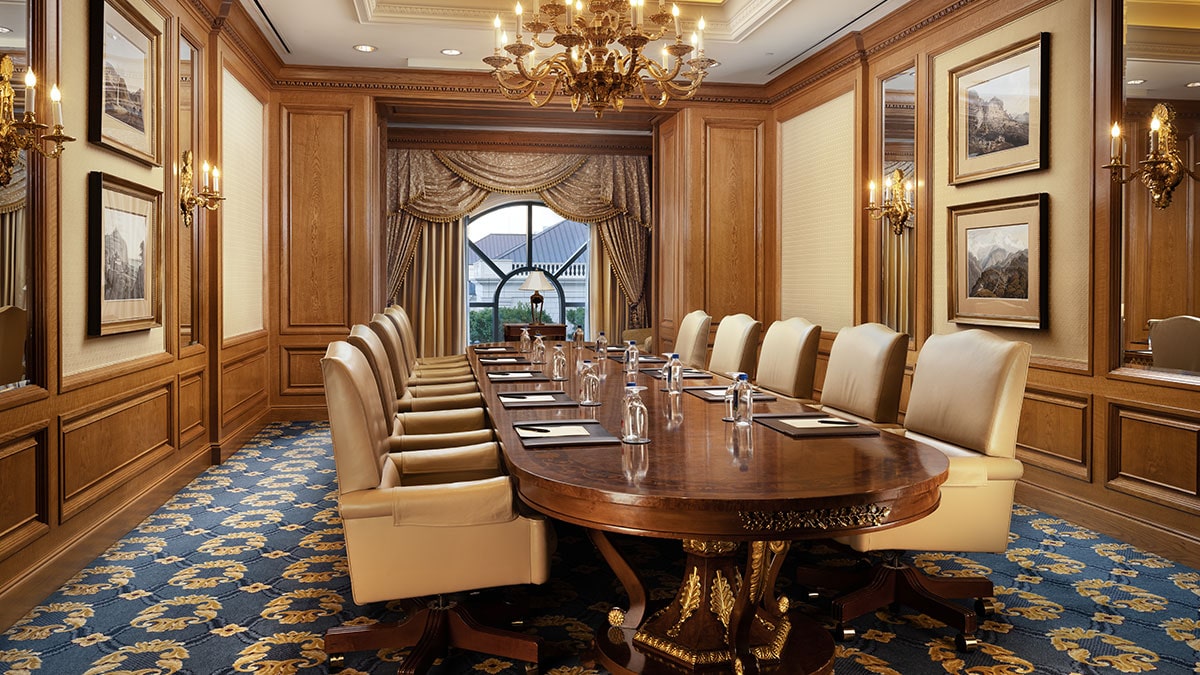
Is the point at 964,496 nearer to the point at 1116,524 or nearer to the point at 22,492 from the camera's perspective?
the point at 1116,524

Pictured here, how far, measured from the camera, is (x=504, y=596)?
9.46ft

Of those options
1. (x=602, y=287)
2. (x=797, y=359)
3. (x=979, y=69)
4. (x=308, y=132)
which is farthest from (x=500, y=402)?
(x=602, y=287)

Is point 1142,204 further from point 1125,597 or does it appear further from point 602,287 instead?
point 602,287

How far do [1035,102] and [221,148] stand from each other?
180 inches

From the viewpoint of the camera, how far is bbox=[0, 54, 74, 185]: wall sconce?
2.63 metres

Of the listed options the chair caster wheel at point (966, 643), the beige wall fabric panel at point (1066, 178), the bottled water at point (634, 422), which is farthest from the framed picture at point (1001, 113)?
the bottled water at point (634, 422)

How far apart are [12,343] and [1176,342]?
444cm

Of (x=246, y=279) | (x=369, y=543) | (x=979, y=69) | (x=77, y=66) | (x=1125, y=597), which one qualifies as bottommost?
(x=1125, y=597)

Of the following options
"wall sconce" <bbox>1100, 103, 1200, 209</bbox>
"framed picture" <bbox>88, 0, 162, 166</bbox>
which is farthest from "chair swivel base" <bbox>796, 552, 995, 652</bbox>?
"framed picture" <bbox>88, 0, 162, 166</bbox>

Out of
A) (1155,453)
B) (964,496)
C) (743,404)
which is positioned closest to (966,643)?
(964,496)

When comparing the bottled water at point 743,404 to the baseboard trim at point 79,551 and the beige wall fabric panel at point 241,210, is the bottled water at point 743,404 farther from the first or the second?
the beige wall fabric panel at point 241,210

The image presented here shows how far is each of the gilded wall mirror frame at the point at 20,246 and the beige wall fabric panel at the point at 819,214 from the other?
4.78 metres

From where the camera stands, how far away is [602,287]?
33.0 ft

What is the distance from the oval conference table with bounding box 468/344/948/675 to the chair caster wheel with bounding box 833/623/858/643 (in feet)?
0.41
